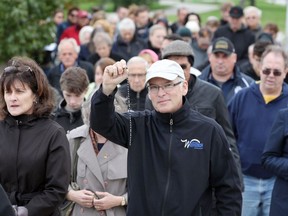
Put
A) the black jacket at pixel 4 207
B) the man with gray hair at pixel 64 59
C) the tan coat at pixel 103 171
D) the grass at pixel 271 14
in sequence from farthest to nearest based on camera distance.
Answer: the grass at pixel 271 14
the man with gray hair at pixel 64 59
the tan coat at pixel 103 171
the black jacket at pixel 4 207

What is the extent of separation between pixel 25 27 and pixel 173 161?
26.6 feet

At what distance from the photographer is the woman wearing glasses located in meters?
4.66

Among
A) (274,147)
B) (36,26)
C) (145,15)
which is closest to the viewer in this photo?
(274,147)

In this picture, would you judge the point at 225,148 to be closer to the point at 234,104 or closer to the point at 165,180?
the point at 165,180

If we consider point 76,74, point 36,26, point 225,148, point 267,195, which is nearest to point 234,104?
point 267,195

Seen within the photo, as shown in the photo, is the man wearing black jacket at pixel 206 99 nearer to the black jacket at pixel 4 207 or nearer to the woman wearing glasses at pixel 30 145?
the woman wearing glasses at pixel 30 145

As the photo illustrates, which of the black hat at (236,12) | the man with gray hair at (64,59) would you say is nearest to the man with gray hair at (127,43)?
the black hat at (236,12)

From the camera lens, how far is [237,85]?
803 centimetres

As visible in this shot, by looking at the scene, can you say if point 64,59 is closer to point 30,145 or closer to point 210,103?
point 210,103

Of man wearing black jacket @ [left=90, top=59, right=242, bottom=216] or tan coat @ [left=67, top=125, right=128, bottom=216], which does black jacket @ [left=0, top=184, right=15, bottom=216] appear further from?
tan coat @ [left=67, top=125, right=128, bottom=216]

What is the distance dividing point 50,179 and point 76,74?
2.17 metres

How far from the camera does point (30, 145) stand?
15.4 feet

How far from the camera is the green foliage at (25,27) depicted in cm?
1155

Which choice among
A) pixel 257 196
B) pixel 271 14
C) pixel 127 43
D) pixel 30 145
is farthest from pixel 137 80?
pixel 271 14
